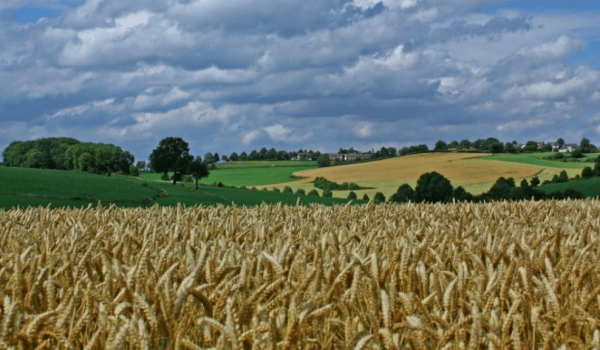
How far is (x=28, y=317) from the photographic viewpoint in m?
2.71

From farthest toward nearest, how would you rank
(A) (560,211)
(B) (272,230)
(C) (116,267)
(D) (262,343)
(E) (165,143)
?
(E) (165,143) < (A) (560,211) < (B) (272,230) < (C) (116,267) < (D) (262,343)

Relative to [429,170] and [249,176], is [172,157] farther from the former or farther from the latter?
[429,170]

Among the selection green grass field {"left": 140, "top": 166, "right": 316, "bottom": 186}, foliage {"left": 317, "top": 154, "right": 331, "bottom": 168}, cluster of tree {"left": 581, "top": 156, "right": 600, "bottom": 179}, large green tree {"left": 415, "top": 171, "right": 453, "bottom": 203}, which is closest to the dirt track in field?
green grass field {"left": 140, "top": 166, "right": 316, "bottom": 186}

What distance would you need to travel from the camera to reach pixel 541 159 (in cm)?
5041

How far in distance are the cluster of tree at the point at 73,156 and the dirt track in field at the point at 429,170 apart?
697 inches

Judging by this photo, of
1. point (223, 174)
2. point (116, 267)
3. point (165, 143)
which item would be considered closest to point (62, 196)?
point (165, 143)

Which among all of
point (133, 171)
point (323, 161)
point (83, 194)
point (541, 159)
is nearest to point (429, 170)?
point (541, 159)

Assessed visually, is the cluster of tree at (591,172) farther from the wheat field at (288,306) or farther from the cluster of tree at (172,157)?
the wheat field at (288,306)

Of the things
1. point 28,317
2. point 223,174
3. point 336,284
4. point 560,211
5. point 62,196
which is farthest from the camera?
point 223,174

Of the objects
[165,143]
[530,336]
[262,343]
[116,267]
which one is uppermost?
[165,143]

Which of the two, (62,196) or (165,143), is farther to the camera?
(165,143)

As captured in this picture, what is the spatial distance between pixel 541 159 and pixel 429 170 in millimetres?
12175

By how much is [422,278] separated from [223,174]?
5472 cm

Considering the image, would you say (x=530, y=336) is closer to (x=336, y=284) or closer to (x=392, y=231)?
(x=336, y=284)
